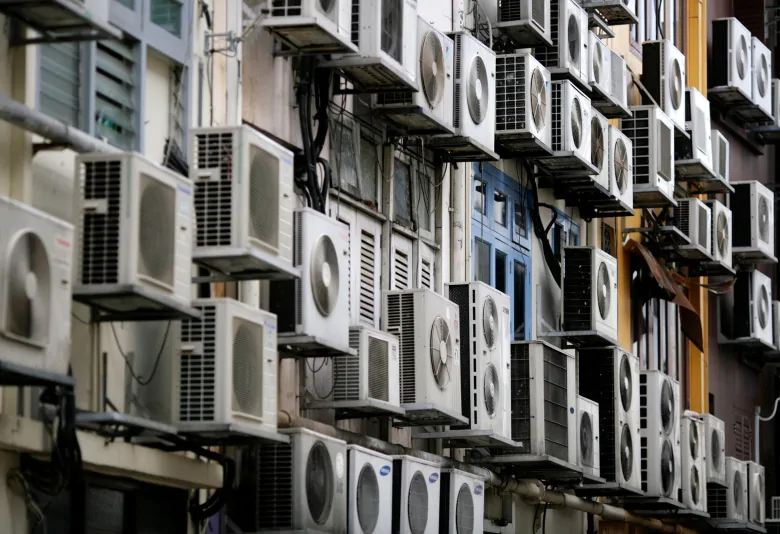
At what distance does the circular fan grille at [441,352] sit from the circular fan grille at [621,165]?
6630 millimetres

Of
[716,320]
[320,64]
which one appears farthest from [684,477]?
[320,64]

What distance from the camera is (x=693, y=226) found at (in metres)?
28.3

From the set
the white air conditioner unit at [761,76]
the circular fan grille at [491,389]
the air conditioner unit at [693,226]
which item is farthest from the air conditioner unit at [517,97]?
the white air conditioner unit at [761,76]

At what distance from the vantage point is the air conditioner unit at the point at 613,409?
78.4 ft

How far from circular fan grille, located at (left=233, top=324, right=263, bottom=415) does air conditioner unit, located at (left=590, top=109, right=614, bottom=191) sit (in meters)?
9.59

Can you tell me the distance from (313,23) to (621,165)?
9.40 metres

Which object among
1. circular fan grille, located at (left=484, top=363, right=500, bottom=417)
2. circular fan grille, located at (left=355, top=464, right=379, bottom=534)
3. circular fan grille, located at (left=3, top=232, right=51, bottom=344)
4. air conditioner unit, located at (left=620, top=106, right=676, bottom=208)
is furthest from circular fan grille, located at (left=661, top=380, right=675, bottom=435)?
circular fan grille, located at (left=3, top=232, right=51, bottom=344)

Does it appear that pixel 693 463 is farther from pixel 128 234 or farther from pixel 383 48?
pixel 128 234

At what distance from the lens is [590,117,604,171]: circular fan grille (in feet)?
77.7

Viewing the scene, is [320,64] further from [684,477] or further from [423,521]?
[684,477]

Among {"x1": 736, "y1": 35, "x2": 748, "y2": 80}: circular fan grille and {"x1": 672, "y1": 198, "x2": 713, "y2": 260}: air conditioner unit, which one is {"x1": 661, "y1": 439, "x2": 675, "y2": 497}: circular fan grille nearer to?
{"x1": 672, "y1": 198, "x2": 713, "y2": 260}: air conditioner unit

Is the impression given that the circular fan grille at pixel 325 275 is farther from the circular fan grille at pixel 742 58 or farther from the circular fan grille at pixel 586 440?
the circular fan grille at pixel 742 58

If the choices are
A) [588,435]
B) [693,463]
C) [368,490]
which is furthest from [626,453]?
[368,490]

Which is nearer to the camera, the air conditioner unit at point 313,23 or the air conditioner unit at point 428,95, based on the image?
the air conditioner unit at point 313,23
